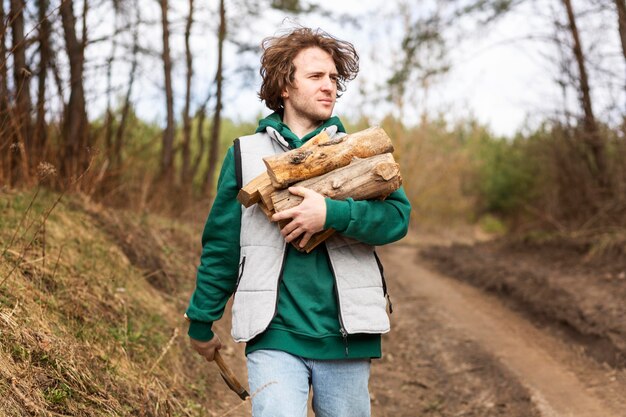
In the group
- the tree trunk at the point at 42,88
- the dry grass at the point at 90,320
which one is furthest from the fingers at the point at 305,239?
the tree trunk at the point at 42,88

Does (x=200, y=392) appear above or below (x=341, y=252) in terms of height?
below

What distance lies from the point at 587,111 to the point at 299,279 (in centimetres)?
1086

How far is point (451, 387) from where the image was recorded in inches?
256

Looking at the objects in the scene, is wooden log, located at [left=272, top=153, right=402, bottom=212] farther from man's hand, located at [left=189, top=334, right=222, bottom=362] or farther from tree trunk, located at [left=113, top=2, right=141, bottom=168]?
tree trunk, located at [left=113, top=2, right=141, bottom=168]

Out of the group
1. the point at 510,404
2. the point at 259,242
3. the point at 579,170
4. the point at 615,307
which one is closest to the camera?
the point at 259,242

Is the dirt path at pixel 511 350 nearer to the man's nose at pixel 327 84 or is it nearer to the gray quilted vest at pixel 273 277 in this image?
the gray quilted vest at pixel 273 277

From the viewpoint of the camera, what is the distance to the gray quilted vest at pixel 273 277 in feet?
9.50

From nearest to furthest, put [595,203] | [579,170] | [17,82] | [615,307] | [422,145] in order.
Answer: [17,82] → [615,307] → [595,203] → [579,170] → [422,145]

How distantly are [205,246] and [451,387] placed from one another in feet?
13.1

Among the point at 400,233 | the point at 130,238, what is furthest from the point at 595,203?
the point at 400,233

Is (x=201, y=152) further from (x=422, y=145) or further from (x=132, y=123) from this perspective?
(x=422, y=145)

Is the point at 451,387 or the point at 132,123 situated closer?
the point at 451,387

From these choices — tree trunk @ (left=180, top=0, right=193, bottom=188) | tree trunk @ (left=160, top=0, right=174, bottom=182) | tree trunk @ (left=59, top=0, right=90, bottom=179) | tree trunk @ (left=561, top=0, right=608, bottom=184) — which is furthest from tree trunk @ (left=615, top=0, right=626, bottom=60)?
tree trunk @ (left=180, top=0, right=193, bottom=188)

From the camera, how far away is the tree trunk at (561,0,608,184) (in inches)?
491
